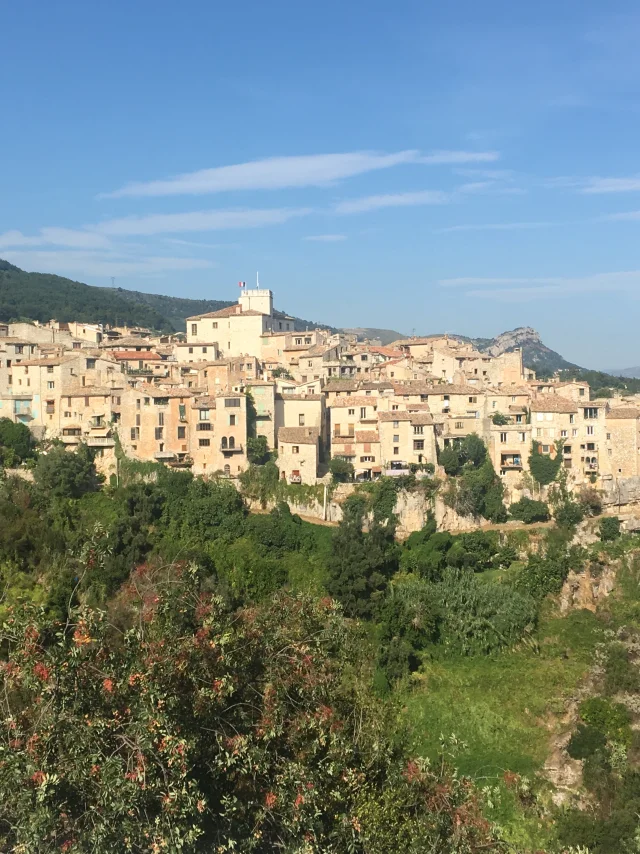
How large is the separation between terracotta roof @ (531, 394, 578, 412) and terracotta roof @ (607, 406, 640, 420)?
5.37 ft

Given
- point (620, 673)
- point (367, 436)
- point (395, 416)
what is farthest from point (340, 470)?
point (620, 673)

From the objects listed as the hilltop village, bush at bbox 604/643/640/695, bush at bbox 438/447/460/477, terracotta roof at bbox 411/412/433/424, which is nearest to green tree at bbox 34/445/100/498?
the hilltop village

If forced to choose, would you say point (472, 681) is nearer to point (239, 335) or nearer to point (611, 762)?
point (611, 762)

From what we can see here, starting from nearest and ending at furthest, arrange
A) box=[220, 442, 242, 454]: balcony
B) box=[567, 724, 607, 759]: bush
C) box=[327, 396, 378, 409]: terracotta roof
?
box=[567, 724, 607, 759]: bush < box=[220, 442, 242, 454]: balcony < box=[327, 396, 378, 409]: terracotta roof

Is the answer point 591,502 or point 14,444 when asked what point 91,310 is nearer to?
point 14,444

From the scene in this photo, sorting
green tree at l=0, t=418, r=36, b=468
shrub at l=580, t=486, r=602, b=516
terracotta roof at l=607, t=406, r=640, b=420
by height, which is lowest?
shrub at l=580, t=486, r=602, b=516

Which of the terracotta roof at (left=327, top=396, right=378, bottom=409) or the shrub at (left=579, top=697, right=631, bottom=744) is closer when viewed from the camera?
the shrub at (left=579, top=697, right=631, bottom=744)

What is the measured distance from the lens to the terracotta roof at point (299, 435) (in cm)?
3597

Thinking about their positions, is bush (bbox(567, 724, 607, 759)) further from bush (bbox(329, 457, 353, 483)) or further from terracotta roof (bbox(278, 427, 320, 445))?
terracotta roof (bbox(278, 427, 320, 445))

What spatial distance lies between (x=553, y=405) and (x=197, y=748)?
27.4m

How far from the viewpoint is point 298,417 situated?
38.6 metres

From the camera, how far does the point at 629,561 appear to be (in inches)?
1315

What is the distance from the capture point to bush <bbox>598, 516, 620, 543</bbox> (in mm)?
34500

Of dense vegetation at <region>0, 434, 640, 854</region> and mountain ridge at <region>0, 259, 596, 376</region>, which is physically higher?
mountain ridge at <region>0, 259, 596, 376</region>
